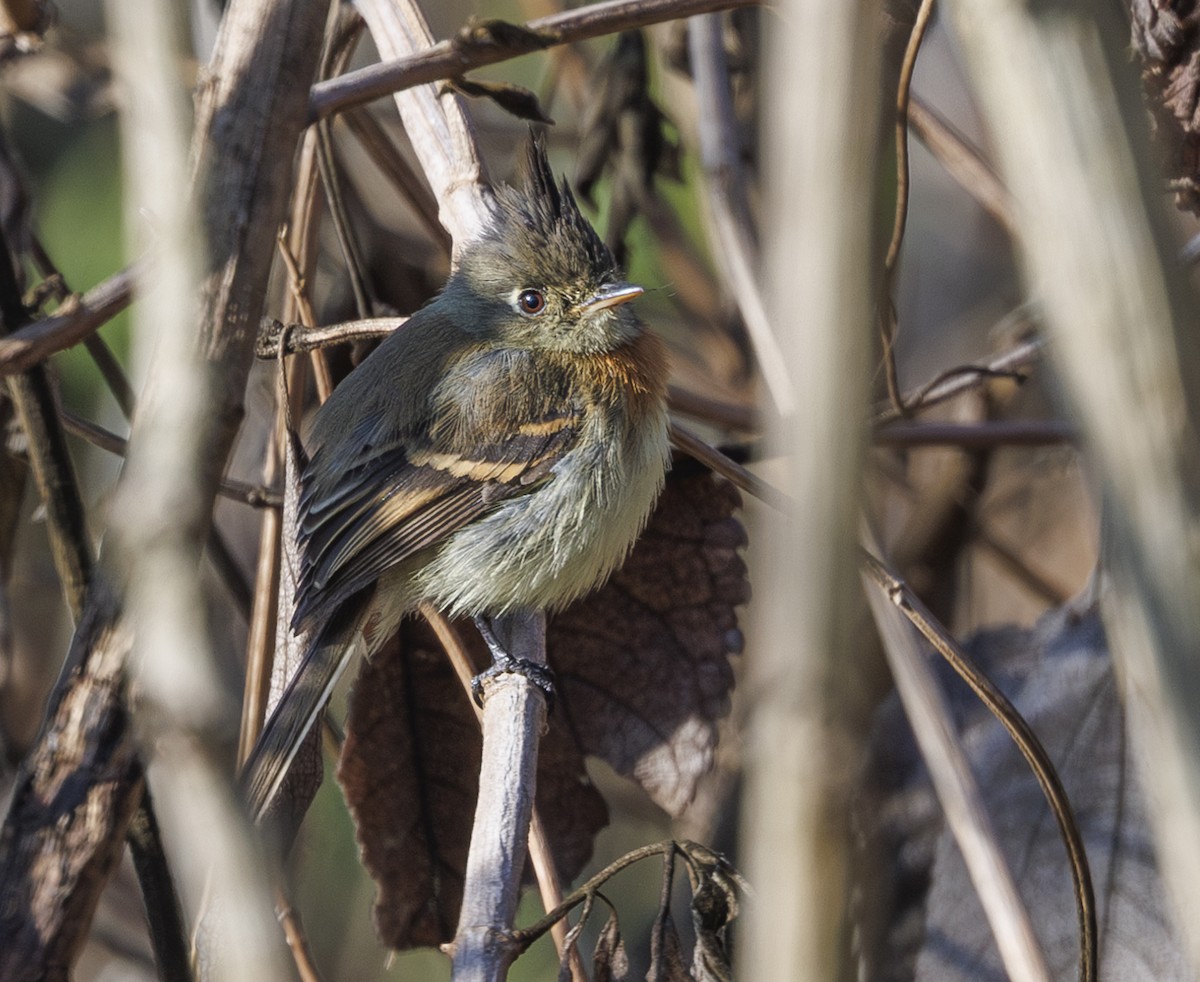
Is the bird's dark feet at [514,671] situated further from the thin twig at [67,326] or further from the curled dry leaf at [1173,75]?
the curled dry leaf at [1173,75]

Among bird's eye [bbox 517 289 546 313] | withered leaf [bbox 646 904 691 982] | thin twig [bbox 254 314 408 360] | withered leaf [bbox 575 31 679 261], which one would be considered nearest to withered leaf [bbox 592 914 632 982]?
withered leaf [bbox 646 904 691 982]

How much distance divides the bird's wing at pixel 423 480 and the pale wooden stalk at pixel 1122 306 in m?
2.08

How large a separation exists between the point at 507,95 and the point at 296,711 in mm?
1294

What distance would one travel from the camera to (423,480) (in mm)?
2936

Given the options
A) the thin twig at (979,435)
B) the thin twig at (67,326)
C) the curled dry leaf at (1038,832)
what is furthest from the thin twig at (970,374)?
the thin twig at (67,326)

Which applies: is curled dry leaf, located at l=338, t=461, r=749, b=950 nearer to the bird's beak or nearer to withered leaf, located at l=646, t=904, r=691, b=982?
the bird's beak

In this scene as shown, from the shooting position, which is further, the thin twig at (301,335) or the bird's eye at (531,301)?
the bird's eye at (531,301)

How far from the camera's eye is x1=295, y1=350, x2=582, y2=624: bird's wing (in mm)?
2826

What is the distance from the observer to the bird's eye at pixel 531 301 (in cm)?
321

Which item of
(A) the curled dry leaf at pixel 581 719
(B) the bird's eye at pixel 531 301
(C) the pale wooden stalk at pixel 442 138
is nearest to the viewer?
(C) the pale wooden stalk at pixel 442 138

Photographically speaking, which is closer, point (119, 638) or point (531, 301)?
point (119, 638)

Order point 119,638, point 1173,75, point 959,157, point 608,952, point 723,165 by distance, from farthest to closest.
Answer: point 959,157 < point 723,165 < point 1173,75 < point 608,952 < point 119,638

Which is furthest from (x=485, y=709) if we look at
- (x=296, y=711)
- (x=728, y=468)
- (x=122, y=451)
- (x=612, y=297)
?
(x=612, y=297)

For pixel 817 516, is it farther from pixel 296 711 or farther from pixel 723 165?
pixel 723 165
